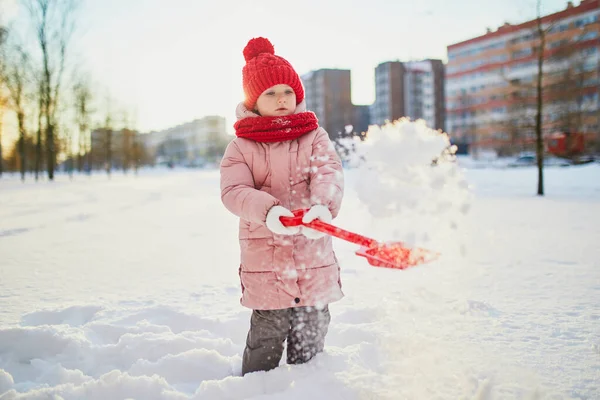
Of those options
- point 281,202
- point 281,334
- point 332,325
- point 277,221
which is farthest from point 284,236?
point 332,325

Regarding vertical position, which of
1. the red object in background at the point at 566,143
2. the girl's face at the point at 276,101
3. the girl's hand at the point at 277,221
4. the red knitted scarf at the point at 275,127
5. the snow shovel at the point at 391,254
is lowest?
the snow shovel at the point at 391,254

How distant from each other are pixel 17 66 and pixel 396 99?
2197 inches

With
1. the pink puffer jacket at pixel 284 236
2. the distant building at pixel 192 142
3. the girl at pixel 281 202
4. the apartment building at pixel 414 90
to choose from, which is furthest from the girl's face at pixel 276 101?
the distant building at pixel 192 142

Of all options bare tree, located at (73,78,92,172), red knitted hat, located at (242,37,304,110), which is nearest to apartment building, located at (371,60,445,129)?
bare tree, located at (73,78,92,172)

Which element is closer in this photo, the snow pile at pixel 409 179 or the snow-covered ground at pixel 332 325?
the snow-covered ground at pixel 332 325

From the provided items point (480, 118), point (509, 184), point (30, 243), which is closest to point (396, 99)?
point (480, 118)

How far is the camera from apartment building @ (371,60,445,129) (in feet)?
229

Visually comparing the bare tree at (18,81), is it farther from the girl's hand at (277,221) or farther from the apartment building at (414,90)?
the apartment building at (414,90)

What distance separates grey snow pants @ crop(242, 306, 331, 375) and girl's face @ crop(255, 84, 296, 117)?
0.98 m

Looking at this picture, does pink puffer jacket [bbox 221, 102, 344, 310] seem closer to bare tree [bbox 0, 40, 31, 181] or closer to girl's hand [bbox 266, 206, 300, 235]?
girl's hand [bbox 266, 206, 300, 235]

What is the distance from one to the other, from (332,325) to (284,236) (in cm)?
118

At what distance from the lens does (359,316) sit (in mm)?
3268

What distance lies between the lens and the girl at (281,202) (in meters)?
2.11

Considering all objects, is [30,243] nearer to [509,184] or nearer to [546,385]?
[546,385]
